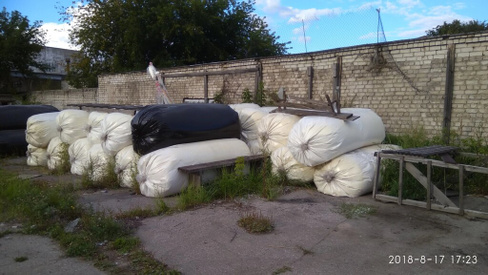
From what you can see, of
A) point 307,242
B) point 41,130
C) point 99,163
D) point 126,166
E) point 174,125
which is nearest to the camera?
point 307,242

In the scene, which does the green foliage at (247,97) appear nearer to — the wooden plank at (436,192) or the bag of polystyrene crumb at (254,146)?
the bag of polystyrene crumb at (254,146)

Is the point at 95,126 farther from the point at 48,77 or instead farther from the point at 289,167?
the point at 48,77

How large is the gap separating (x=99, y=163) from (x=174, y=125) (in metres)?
1.97

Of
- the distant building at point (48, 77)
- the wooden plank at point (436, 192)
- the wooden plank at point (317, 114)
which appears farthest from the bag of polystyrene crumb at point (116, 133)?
the distant building at point (48, 77)

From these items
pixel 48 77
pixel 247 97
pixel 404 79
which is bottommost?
pixel 247 97

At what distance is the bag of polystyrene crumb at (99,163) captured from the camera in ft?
22.2

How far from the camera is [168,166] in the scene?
18.5ft

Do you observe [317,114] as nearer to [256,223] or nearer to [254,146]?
[254,146]

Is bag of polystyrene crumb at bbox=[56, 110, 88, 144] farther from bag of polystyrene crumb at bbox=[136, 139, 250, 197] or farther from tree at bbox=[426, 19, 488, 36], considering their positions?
tree at bbox=[426, 19, 488, 36]

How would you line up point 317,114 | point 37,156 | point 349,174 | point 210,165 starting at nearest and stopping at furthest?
point 349,174, point 210,165, point 317,114, point 37,156

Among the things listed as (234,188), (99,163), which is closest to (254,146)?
(234,188)

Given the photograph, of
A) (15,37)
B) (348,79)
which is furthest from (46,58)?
(348,79)

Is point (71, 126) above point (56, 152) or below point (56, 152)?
above

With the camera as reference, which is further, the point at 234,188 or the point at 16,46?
the point at 16,46
